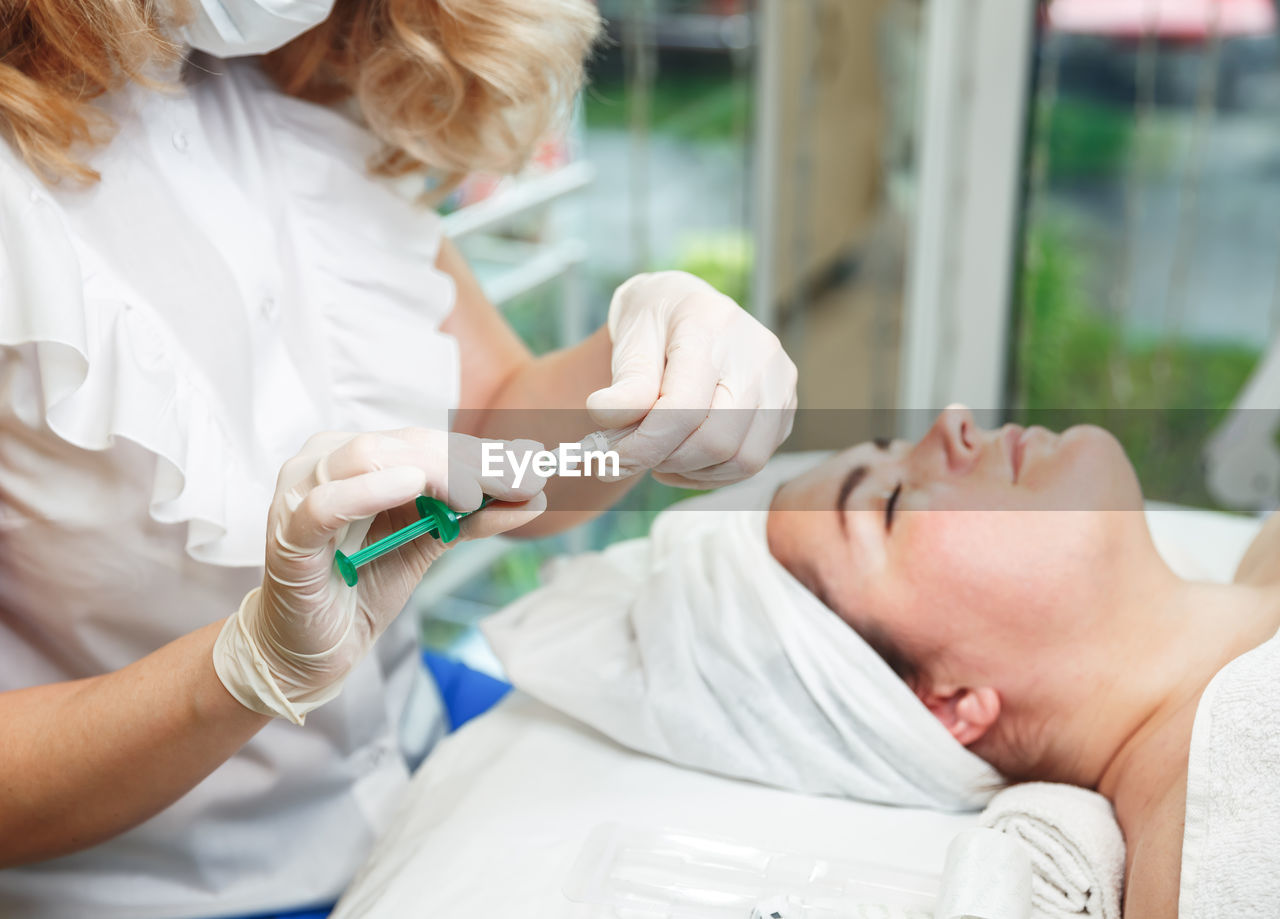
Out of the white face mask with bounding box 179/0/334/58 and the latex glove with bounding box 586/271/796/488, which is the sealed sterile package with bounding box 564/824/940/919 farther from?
the white face mask with bounding box 179/0/334/58

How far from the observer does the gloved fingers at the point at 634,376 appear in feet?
2.69

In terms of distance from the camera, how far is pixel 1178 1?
6.77 ft

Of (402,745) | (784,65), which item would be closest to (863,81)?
(784,65)

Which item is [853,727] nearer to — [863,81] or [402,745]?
[402,745]

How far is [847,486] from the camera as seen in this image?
3.88 feet

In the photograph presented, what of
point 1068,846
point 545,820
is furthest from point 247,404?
point 1068,846

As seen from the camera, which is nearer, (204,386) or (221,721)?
(221,721)

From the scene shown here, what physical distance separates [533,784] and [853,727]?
1.09 feet

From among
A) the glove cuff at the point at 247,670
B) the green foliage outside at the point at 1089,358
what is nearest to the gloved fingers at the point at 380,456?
the glove cuff at the point at 247,670

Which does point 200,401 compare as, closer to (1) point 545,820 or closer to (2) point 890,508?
(1) point 545,820

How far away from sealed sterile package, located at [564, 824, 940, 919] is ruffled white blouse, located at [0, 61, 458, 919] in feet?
1.05

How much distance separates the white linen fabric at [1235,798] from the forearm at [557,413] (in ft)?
1.84

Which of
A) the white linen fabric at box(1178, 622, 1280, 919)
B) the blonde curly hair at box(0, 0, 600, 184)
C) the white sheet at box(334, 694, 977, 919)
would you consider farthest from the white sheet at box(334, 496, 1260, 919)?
the blonde curly hair at box(0, 0, 600, 184)

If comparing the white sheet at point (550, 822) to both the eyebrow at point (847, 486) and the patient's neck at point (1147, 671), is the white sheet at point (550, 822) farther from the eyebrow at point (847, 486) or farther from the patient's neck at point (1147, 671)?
the eyebrow at point (847, 486)
